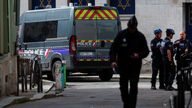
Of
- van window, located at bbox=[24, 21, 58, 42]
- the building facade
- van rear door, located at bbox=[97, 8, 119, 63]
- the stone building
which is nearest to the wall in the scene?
the stone building

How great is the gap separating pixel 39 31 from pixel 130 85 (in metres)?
15.0

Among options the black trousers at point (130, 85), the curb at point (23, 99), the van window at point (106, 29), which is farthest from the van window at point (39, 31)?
the black trousers at point (130, 85)

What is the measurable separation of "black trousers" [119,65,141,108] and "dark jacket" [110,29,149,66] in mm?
129

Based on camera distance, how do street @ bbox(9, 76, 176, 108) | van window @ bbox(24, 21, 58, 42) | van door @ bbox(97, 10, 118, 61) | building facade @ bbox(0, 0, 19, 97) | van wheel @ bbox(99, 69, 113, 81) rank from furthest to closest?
van wheel @ bbox(99, 69, 113, 81) → van window @ bbox(24, 21, 58, 42) → van door @ bbox(97, 10, 118, 61) → building facade @ bbox(0, 0, 19, 97) → street @ bbox(9, 76, 176, 108)

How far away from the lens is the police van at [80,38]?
84.3 ft

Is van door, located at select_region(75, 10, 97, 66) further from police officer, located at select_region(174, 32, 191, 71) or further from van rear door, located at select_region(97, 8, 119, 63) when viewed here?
police officer, located at select_region(174, 32, 191, 71)

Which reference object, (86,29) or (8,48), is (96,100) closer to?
(8,48)

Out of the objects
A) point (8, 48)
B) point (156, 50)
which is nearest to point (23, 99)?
point (8, 48)

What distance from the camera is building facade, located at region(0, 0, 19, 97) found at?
17.1 meters

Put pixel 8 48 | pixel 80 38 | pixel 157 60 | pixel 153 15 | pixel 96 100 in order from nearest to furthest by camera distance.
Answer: pixel 96 100 < pixel 8 48 < pixel 157 60 < pixel 80 38 < pixel 153 15

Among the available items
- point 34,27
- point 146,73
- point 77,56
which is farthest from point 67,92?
point 146,73

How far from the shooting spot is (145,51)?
1282cm

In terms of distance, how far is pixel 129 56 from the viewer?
12.7 m

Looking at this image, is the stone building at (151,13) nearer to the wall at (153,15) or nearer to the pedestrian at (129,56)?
the wall at (153,15)
